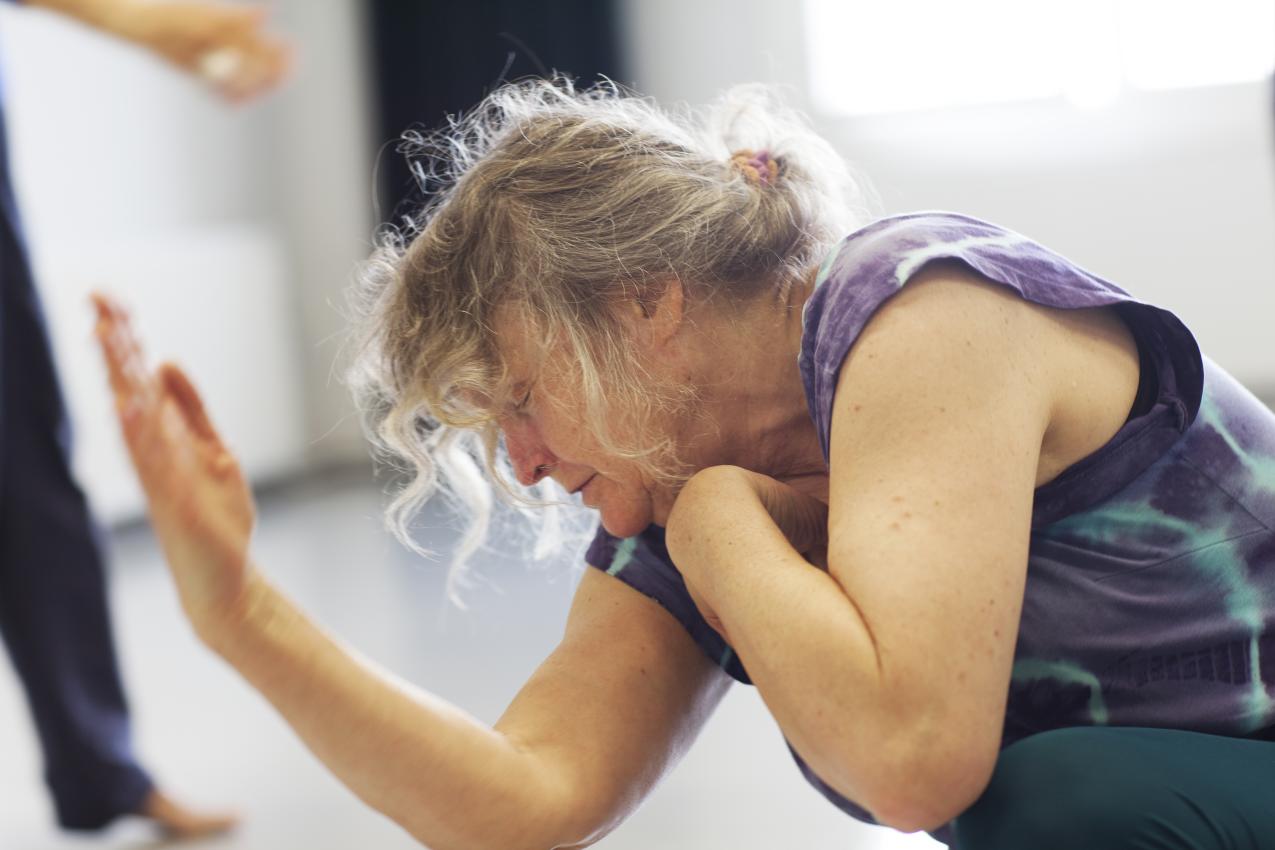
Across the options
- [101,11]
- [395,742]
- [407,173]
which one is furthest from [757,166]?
[407,173]

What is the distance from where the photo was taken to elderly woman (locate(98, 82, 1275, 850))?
905mm

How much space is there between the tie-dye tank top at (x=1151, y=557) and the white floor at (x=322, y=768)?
2.66ft

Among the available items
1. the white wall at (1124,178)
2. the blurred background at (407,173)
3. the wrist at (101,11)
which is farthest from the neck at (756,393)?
the white wall at (1124,178)

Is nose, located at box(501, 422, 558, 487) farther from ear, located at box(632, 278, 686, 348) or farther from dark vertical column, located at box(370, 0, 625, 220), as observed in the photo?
dark vertical column, located at box(370, 0, 625, 220)

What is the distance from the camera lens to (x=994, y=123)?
214 inches

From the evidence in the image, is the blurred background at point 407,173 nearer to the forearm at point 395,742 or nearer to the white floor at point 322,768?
the white floor at point 322,768

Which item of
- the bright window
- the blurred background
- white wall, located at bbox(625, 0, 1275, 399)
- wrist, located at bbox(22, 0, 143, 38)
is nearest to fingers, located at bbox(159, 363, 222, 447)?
wrist, located at bbox(22, 0, 143, 38)

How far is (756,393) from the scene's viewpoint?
1.20 metres

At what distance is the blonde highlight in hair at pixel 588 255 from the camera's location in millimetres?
1141

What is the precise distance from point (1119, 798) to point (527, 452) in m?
0.52

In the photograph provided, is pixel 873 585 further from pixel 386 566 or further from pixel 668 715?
pixel 386 566

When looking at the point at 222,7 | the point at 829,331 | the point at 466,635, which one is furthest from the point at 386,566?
the point at 829,331

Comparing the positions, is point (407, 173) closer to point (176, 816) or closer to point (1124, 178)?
point (1124, 178)

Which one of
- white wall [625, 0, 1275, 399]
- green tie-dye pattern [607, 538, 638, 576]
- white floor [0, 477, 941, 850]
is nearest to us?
green tie-dye pattern [607, 538, 638, 576]
